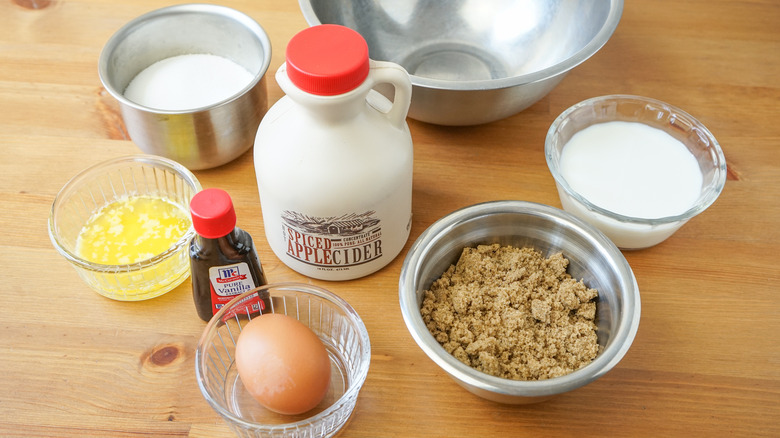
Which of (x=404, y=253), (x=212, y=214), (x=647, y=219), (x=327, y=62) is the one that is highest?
(x=327, y=62)

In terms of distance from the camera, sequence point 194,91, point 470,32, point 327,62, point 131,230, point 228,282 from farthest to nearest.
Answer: point 470,32
point 194,91
point 131,230
point 228,282
point 327,62

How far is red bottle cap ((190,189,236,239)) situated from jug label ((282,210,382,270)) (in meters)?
0.10

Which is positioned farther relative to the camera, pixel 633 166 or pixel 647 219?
pixel 633 166

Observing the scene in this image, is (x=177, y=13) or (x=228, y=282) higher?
(x=177, y=13)

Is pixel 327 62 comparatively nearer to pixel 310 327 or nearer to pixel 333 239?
pixel 333 239

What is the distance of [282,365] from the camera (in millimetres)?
787

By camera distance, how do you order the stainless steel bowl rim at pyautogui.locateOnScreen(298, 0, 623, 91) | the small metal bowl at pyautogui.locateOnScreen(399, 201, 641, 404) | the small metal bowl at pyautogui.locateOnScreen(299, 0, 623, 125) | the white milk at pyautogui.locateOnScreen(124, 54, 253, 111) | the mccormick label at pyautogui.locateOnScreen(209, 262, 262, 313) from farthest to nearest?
the small metal bowl at pyautogui.locateOnScreen(299, 0, 623, 125), the white milk at pyautogui.locateOnScreen(124, 54, 253, 111), the stainless steel bowl rim at pyautogui.locateOnScreen(298, 0, 623, 91), the mccormick label at pyautogui.locateOnScreen(209, 262, 262, 313), the small metal bowl at pyautogui.locateOnScreen(399, 201, 641, 404)

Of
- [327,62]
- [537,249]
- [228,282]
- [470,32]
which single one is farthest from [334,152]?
[470,32]

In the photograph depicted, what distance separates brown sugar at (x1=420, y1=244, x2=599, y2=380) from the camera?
2.81 ft

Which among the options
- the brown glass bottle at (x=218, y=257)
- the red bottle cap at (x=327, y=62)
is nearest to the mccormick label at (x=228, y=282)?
the brown glass bottle at (x=218, y=257)

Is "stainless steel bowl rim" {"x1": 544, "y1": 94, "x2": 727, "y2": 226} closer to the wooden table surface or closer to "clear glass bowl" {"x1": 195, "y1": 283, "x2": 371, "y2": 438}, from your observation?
the wooden table surface

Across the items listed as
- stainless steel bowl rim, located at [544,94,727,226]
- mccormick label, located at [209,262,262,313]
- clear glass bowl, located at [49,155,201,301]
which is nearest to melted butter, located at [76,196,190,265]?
clear glass bowl, located at [49,155,201,301]

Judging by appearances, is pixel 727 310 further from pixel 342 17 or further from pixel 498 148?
pixel 342 17

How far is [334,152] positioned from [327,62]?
4.4 inches
